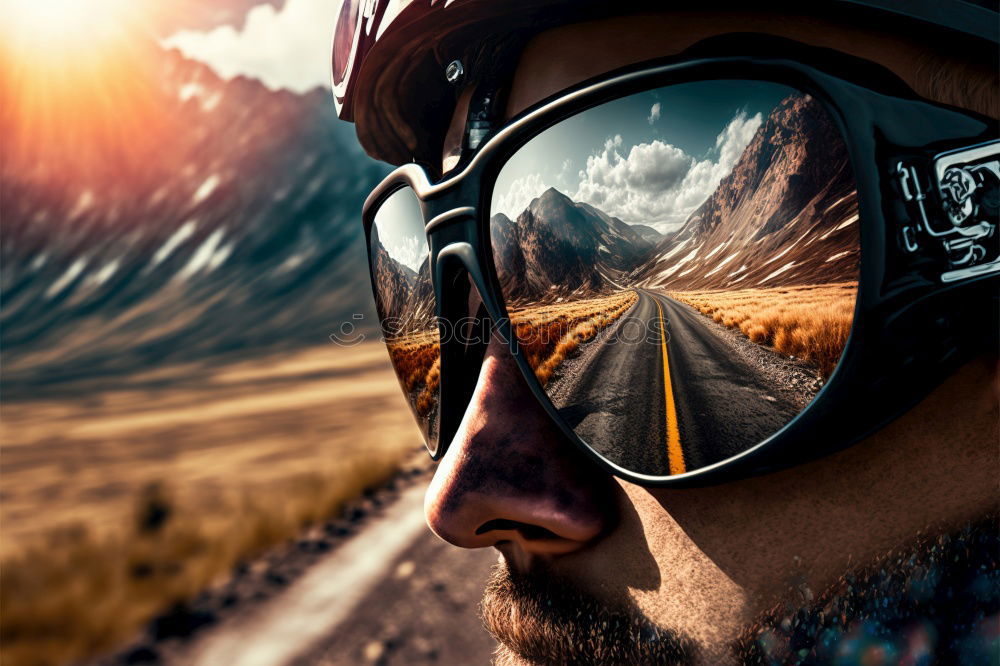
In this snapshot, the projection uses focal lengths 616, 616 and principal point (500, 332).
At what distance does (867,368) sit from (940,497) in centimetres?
21

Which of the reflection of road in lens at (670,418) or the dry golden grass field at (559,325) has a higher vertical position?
the dry golden grass field at (559,325)

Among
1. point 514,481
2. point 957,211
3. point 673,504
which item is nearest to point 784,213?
point 957,211

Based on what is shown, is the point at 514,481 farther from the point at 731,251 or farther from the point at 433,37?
the point at 433,37

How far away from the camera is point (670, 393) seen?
0.84m

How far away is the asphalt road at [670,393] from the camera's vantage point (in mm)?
784

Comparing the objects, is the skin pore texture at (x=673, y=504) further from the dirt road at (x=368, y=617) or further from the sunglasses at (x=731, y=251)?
the dirt road at (x=368, y=617)

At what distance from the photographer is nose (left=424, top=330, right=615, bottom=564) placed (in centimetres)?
105

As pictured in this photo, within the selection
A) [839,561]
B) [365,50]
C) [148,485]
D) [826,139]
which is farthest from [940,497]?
[148,485]

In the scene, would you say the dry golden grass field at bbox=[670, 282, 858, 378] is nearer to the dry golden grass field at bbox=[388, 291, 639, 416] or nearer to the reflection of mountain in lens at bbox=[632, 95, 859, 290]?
the reflection of mountain in lens at bbox=[632, 95, 859, 290]

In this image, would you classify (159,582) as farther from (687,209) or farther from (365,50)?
(687,209)

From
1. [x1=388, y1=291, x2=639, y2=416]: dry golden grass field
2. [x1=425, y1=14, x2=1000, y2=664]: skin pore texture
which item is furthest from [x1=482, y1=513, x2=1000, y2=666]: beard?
[x1=388, y1=291, x2=639, y2=416]: dry golden grass field

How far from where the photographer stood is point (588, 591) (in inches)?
40.7

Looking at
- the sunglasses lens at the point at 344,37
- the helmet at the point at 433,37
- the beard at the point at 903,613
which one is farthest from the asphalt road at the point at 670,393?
the sunglasses lens at the point at 344,37

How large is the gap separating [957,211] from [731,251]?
234 millimetres
